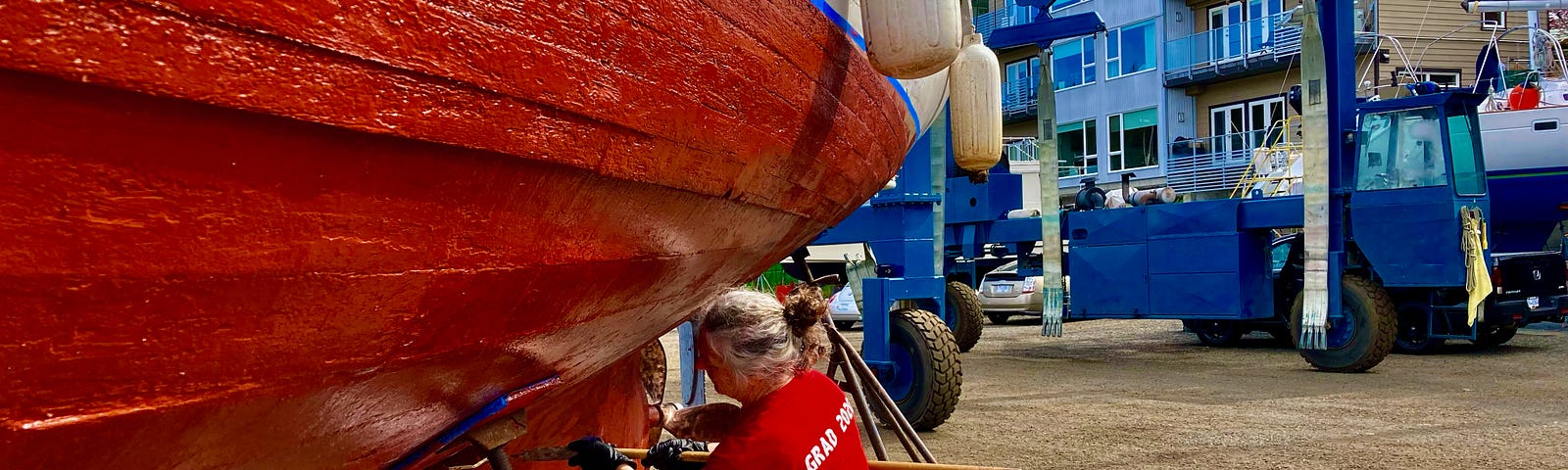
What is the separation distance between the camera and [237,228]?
1069mm

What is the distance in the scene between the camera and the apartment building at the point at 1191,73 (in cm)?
2012

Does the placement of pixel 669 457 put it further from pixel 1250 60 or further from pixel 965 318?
pixel 1250 60

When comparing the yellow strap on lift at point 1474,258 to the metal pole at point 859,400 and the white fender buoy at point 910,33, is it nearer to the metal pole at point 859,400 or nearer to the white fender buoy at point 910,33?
the metal pole at point 859,400

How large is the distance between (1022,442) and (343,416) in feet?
15.1

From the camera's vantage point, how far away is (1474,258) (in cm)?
834

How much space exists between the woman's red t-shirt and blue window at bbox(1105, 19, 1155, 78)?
22.2 m

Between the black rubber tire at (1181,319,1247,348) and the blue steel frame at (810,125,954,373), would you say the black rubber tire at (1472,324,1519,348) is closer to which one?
the black rubber tire at (1181,319,1247,348)

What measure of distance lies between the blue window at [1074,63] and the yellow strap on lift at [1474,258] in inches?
643

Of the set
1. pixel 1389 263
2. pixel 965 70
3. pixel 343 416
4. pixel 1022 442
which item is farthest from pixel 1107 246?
pixel 343 416

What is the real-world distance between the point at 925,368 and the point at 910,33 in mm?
4308

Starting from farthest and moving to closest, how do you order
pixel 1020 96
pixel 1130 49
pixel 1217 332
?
pixel 1020 96 < pixel 1130 49 < pixel 1217 332

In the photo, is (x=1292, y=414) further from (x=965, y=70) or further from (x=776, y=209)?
(x=776, y=209)

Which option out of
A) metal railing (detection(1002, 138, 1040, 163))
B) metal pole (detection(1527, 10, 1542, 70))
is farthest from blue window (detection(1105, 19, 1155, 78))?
metal pole (detection(1527, 10, 1542, 70))

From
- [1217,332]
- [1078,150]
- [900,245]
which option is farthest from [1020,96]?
[900,245]
